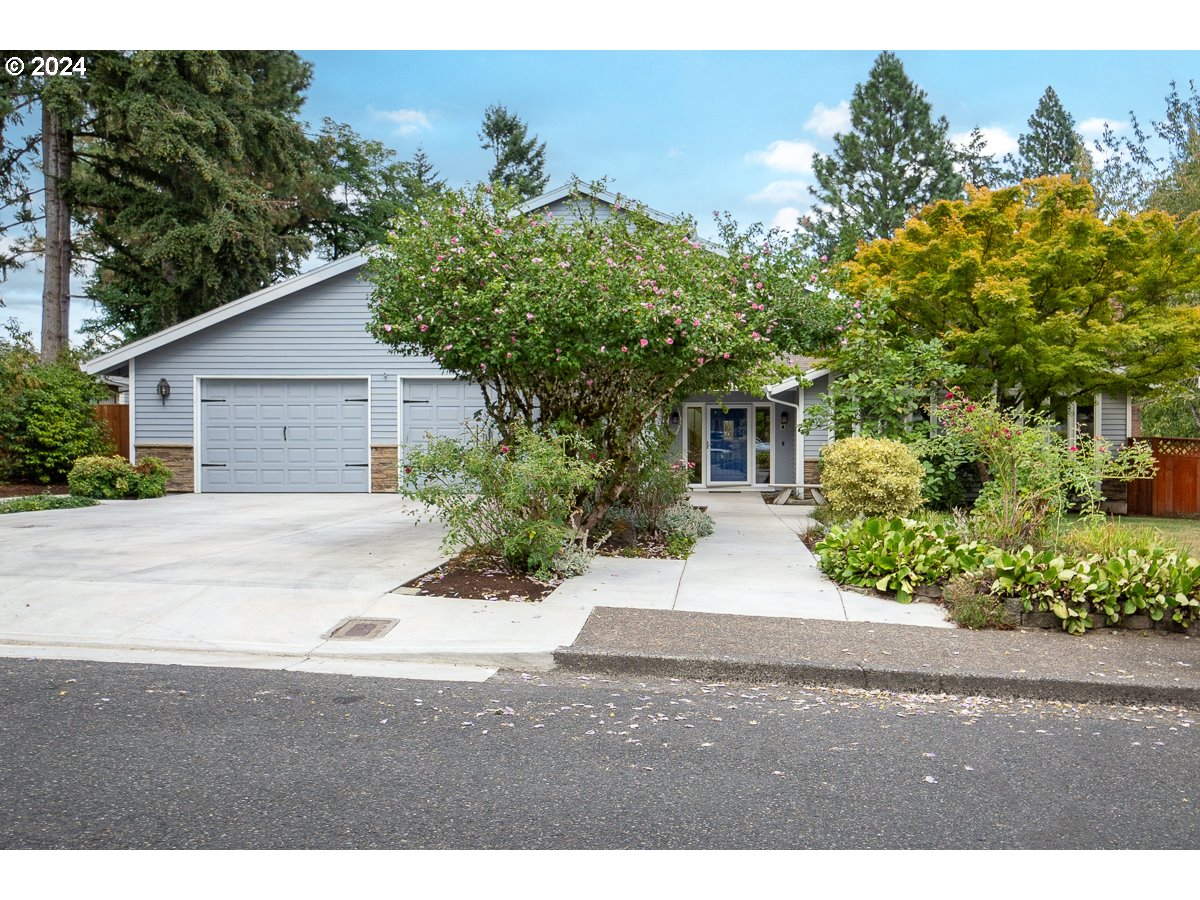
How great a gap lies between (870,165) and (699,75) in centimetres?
2355

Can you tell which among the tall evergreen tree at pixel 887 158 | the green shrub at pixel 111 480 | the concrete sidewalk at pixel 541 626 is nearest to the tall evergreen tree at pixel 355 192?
the green shrub at pixel 111 480

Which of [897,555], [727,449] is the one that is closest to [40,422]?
[727,449]

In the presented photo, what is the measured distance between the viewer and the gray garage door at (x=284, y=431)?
16.2 m

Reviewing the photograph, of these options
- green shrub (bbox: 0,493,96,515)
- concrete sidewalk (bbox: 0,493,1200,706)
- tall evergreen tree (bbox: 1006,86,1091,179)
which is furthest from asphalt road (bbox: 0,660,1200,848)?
tall evergreen tree (bbox: 1006,86,1091,179)

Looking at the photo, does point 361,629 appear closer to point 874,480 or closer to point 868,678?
point 868,678

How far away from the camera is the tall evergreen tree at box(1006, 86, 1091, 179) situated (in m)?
31.3

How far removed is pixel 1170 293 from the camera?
12438 mm

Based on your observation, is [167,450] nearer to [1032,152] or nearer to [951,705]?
[951,705]

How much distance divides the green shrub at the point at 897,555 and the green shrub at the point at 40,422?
1373cm

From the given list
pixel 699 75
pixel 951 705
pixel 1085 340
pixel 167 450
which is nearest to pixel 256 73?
pixel 167 450

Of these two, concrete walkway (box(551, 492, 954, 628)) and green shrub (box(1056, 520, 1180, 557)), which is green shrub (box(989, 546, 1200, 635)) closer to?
green shrub (box(1056, 520, 1180, 557))

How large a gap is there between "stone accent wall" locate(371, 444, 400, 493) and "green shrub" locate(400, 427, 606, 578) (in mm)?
9190

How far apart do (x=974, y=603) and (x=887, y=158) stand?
93.8 ft

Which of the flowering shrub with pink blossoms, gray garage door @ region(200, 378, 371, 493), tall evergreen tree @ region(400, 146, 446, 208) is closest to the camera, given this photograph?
the flowering shrub with pink blossoms
